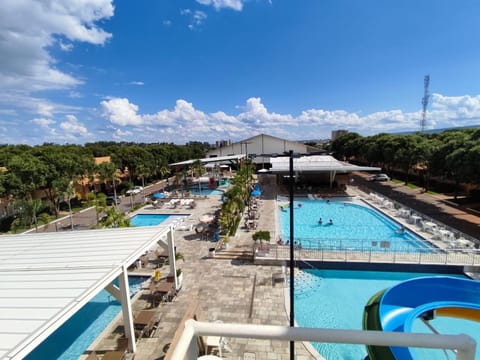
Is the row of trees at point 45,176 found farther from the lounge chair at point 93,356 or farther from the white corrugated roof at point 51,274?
the lounge chair at point 93,356

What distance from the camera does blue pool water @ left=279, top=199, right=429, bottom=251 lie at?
15.9 meters

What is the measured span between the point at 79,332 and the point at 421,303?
13.0 metres

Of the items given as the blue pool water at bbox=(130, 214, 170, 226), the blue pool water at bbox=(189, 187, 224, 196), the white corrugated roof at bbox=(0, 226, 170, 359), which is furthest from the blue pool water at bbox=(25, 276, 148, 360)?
the blue pool water at bbox=(189, 187, 224, 196)

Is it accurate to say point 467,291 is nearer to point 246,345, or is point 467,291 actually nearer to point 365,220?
point 246,345

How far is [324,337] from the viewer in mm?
1570

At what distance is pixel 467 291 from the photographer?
871cm

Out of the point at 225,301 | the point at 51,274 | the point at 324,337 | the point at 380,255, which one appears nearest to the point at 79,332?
the point at 51,274

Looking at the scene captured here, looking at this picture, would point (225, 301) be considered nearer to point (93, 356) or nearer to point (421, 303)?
point (93, 356)

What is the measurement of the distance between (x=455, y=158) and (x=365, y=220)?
8419 mm

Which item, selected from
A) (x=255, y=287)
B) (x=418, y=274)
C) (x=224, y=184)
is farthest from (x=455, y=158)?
(x=224, y=184)

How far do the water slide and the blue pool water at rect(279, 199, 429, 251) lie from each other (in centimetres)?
512

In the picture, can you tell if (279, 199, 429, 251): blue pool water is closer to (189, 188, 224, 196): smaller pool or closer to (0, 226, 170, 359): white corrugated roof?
(0, 226, 170, 359): white corrugated roof

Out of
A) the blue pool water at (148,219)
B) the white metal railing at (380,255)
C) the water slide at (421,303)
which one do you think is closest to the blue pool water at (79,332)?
the white metal railing at (380,255)

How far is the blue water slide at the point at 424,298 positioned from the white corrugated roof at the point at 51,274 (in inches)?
341
